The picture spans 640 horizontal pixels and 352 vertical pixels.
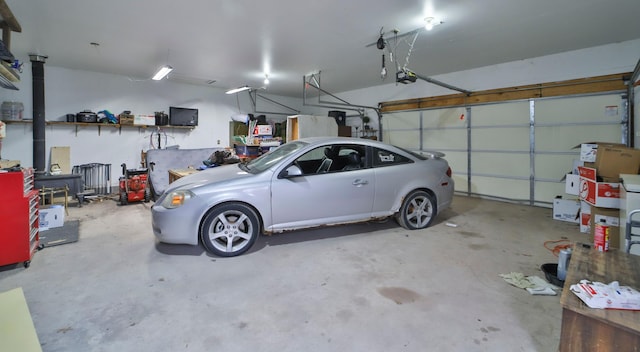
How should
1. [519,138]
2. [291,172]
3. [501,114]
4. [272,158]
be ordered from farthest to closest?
1. [501,114]
2. [519,138]
3. [272,158]
4. [291,172]

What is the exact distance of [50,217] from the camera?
4320 mm

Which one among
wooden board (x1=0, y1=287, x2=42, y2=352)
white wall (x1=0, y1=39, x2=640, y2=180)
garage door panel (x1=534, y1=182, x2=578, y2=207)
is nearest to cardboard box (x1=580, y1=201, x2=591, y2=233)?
white wall (x1=0, y1=39, x2=640, y2=180)

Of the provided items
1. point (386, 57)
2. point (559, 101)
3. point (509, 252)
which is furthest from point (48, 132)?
point (559, 101)

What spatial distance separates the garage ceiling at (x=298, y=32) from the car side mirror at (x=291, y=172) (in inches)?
76.5

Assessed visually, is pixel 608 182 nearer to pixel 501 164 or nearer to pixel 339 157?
pixel 501 164

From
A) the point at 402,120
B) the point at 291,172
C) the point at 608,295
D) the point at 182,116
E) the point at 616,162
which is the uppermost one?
the point at 182,116

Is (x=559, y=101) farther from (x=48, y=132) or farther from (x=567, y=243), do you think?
(x=48, y=132)

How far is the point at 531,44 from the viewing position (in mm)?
5094

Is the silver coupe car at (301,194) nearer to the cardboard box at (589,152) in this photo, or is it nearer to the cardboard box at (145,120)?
the cardboard box at (589,152)

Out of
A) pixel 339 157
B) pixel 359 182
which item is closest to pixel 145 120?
pixel 339 157

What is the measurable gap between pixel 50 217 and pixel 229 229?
10.1 ft

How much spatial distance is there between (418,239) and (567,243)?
179 cm

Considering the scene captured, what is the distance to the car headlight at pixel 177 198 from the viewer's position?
3.10 meters

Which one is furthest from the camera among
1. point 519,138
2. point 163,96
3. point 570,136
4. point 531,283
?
point 163,96
